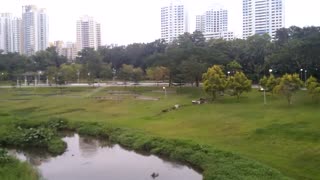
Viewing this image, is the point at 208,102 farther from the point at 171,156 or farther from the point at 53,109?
the point at 171,156

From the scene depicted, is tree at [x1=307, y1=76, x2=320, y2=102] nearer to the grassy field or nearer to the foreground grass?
the grassy field

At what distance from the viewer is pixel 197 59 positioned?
74625 millimetres

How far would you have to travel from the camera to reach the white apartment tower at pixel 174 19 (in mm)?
173938

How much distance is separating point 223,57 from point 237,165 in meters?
52.8

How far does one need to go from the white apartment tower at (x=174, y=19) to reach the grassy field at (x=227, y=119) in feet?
356

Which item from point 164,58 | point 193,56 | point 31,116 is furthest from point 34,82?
point 31,116

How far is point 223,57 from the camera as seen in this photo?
252ft

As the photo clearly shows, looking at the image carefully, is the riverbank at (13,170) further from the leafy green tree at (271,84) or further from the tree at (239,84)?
the leafy green tree at (271,84)

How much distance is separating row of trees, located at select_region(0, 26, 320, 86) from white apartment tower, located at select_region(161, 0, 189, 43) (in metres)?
54.3

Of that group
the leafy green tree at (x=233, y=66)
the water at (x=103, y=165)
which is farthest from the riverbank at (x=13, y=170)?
the leafy green tree at (x=233, y=66)

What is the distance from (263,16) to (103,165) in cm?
13142

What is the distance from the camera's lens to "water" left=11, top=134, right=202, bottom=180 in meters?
27.8

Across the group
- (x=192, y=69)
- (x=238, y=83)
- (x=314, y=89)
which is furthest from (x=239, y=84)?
(x=192, y=69)

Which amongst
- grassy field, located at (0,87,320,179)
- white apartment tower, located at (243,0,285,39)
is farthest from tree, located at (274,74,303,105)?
white apartment tower, located at (243,0,285,39)
